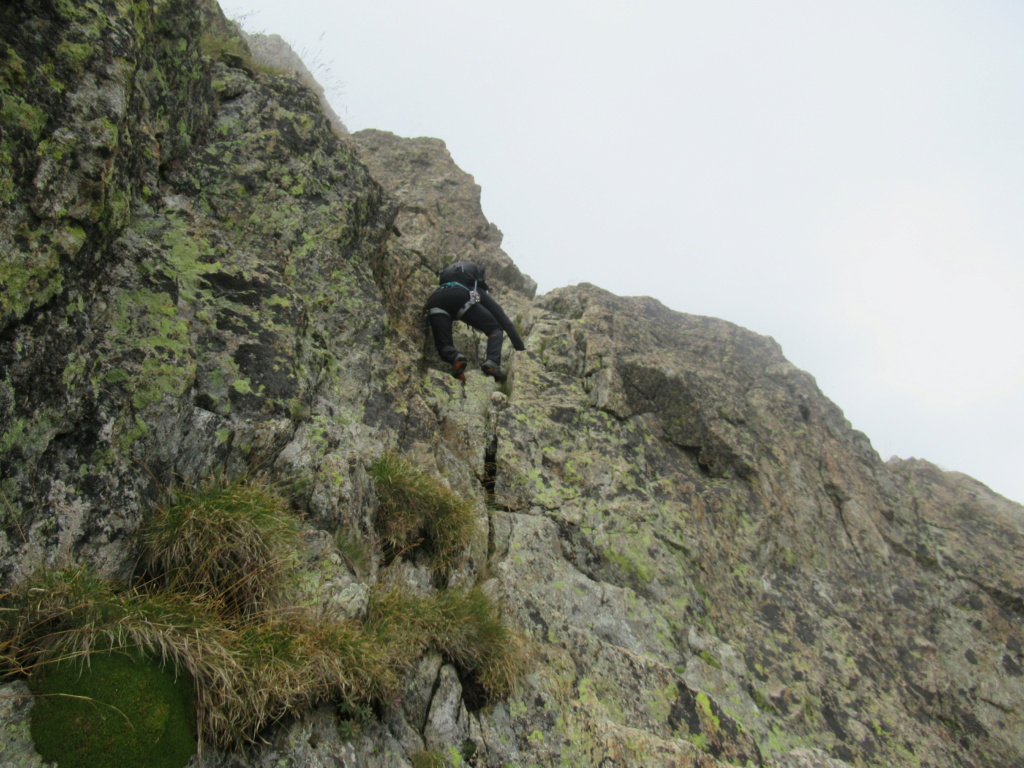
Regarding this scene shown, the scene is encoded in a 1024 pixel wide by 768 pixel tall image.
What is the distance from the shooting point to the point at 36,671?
3.55 m

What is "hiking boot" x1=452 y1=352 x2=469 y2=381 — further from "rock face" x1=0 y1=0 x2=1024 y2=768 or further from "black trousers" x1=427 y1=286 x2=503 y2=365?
"rock face" x1=0 y1=0 x2=1024 y2=768

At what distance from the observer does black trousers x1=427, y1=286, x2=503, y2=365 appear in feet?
39.5

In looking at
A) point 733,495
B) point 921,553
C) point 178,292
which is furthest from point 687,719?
point 921,553

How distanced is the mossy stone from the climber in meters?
8.25

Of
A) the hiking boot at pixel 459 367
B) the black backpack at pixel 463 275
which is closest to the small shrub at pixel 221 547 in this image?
the hiking boot at pixel 459 367

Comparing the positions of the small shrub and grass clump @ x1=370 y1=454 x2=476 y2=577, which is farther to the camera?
grass clump @ x1=370 y1=454 x2=476 y2=577

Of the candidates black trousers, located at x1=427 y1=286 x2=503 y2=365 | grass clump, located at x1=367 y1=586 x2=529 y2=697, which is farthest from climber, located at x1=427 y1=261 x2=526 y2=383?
grass clump, located at x1=367 y1=586 x2=529 y2=697

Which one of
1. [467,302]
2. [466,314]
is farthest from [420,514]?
[466,314]

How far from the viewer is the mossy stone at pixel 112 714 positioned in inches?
135

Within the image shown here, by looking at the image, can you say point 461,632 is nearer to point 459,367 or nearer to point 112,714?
point 112,714

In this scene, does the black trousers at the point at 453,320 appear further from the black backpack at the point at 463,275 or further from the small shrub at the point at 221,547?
→ the small shrub at the point at 221,547

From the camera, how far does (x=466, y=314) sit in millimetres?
12828

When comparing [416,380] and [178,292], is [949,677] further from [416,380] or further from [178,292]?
[178,292]

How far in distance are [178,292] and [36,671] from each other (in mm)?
4263
